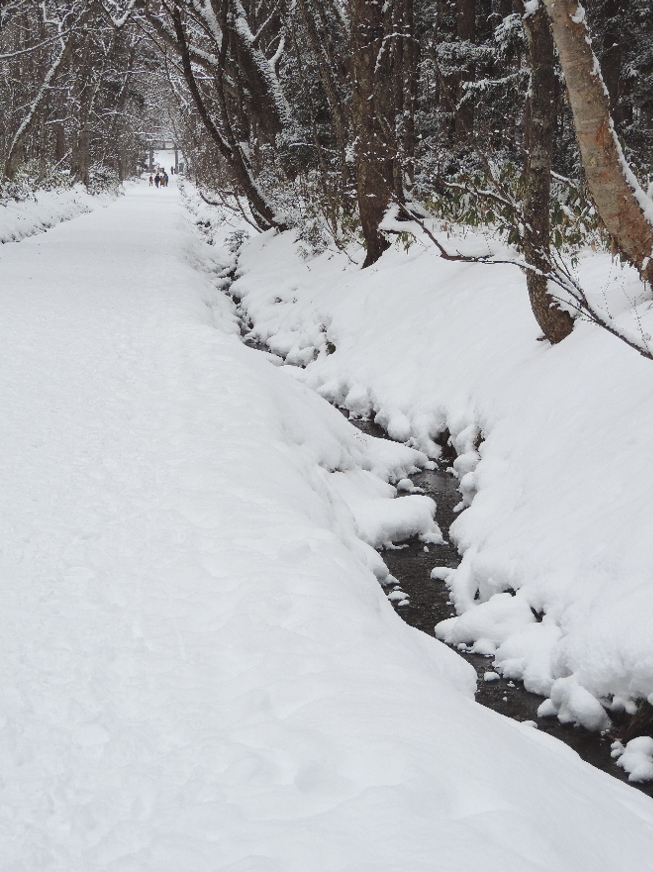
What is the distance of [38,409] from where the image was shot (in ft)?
17.8

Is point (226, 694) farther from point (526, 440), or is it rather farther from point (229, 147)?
point (229, 147)

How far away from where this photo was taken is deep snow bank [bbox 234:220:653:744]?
11.8 feet

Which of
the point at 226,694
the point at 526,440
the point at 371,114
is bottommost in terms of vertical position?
the point at 226,694

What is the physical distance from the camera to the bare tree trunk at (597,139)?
12.7 ft

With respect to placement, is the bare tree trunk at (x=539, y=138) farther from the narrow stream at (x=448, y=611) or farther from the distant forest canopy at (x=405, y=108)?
the narrow stream at (x=448, y=611)

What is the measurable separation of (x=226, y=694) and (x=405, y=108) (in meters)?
11.1

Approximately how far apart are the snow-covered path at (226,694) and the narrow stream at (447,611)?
0.27 meters

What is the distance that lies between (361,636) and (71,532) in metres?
1.64

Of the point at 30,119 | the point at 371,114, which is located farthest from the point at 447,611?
the point at 30,119

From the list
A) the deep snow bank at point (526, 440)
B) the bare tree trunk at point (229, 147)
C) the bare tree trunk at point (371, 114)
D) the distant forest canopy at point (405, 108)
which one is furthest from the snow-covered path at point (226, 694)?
the bare tree trunk at point (229, 147)

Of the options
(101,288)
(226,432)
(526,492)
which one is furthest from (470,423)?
(101,288)

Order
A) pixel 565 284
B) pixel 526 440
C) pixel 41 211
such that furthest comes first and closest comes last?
1. pixel 41 211
2. pixel 526 440
3. pixel 565 284

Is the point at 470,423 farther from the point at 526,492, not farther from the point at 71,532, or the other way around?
the point at 71,532

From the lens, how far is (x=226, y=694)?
102 inches
